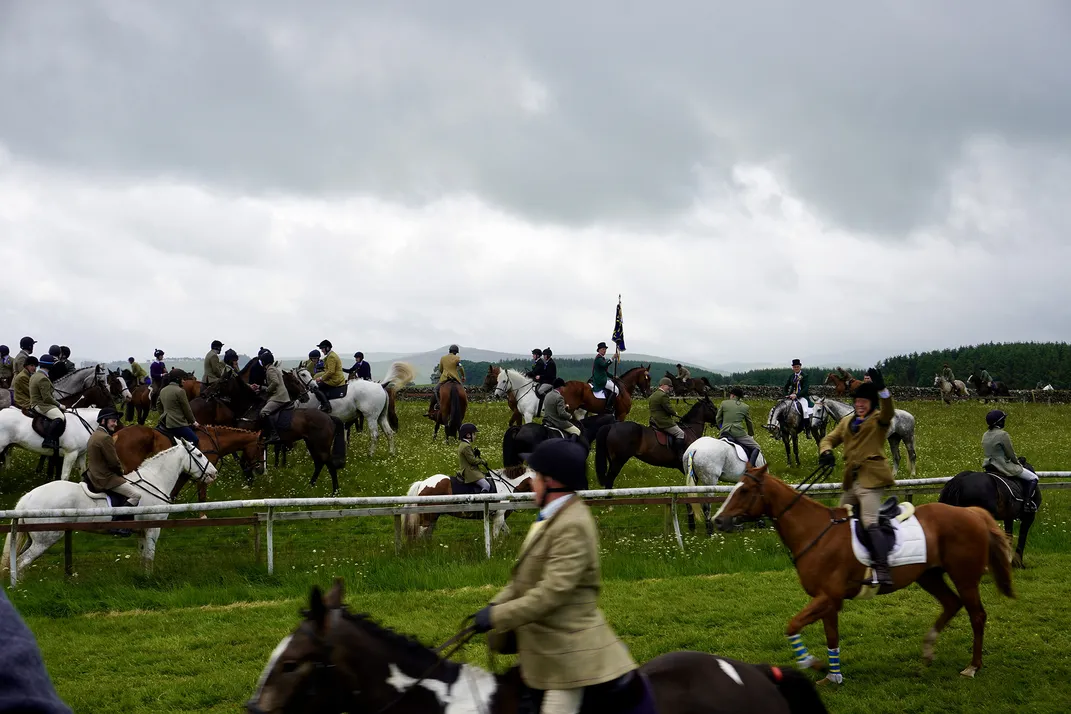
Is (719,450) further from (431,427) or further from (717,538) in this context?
(431,427)

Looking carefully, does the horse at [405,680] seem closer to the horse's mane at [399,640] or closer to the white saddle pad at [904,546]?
the horse's mane at [399,640]

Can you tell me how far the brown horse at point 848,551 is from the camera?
778cm

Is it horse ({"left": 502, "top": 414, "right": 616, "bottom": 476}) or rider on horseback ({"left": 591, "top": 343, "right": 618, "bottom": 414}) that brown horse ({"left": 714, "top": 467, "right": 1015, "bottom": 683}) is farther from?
rider on horseback ({"left": 591, "top": 343, "right": 618, "bottom": 414})

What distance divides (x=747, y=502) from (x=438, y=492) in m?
6.27

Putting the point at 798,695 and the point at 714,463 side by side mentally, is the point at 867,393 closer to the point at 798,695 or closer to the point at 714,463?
the point at 798,695

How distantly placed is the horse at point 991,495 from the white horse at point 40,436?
52.9 ft

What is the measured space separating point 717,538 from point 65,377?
16.1 metres

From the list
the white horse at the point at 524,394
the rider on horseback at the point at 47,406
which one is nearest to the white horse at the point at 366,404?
the white horse at the point at 524,394

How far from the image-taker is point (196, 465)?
44.5 feet

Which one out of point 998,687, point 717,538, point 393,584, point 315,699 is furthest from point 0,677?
point 717,538

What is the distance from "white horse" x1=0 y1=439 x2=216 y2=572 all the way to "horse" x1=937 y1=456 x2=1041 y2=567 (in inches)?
453

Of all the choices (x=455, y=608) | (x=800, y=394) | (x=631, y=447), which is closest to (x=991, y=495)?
(x=631, y=447)

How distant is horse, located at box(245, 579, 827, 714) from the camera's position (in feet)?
12.8

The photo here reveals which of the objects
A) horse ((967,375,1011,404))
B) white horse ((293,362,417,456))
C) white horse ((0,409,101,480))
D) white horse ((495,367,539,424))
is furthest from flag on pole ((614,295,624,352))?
horse ((967,375,1011,404))
